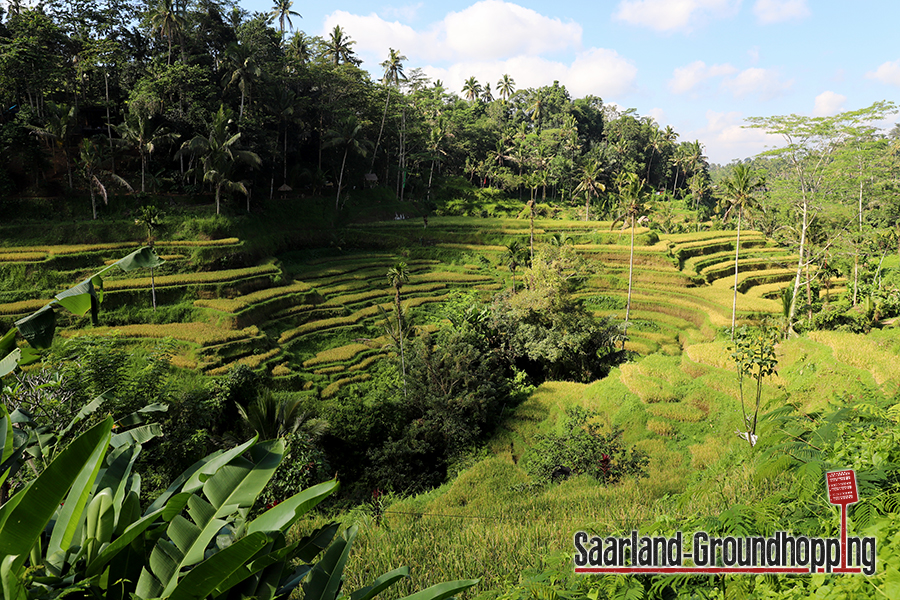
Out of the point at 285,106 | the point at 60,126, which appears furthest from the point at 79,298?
the point at 285,106

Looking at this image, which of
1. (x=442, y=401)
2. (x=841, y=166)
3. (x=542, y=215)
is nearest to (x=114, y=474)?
(x=442, y=401)

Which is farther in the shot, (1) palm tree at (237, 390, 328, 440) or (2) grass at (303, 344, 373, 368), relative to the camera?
(2) grass at (303, 344, 373, 368)

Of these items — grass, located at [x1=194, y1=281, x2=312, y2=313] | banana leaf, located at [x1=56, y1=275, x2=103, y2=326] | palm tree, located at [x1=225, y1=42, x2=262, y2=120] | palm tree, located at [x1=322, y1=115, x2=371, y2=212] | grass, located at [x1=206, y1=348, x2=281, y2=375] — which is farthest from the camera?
palm tree, located at [x1=322, y1=115, x2=371, y2=212]

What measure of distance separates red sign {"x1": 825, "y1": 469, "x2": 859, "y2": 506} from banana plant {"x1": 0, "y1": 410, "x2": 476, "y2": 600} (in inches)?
67.2

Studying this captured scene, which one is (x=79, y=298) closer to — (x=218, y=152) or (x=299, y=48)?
(x=218, y=152)

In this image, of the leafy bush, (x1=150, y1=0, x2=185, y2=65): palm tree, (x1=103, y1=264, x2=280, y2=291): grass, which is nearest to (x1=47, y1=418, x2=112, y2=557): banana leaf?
the leafy bush

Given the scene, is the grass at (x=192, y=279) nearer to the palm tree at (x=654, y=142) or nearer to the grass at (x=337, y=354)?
the grass at (x=337, y=354)

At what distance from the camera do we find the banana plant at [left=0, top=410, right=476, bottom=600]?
6.14 ft

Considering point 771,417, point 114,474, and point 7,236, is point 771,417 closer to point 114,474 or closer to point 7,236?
point 114,474

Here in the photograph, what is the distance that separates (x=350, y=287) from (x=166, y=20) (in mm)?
19812

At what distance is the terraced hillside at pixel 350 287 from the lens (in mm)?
20578

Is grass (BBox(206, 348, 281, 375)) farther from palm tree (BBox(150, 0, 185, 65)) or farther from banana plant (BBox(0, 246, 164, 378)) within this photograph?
palm tree (BBox(150, 0, 185, 65))

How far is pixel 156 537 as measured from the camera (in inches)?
94.5

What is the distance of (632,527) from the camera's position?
13.3 feet
